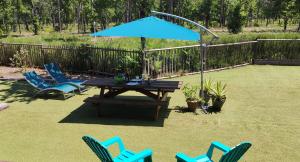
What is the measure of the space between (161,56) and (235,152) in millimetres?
9081

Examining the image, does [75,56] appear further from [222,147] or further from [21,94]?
[222,147]

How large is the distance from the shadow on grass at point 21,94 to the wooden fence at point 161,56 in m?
2.79

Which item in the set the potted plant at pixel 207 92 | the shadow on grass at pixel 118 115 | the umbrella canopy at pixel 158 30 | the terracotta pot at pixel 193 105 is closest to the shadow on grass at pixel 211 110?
the potted plant at pixel 207 92

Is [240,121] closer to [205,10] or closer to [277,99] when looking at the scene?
[277,99]

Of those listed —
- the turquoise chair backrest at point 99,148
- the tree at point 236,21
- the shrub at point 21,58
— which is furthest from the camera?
the tree at point 236,21

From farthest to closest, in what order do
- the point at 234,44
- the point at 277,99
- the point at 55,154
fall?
the point at 234,44
the point at 277,99
the point at 55,154

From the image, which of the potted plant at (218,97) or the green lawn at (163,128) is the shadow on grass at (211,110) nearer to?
the potted plant at (218,97)

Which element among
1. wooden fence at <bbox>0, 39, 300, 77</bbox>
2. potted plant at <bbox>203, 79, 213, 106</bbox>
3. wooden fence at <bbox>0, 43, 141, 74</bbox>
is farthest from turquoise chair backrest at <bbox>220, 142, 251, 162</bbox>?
wooden fence at <bbox>0, 43, 141, 74</bbox>

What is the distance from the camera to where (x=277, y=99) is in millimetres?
9828

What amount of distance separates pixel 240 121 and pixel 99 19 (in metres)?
47.7

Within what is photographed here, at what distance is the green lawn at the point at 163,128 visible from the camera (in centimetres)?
618

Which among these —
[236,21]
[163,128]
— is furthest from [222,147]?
[236,21]

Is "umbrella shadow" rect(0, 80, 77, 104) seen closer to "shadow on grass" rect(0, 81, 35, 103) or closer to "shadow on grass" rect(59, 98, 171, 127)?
"shadow on grass" rect(0, 81, 35, 103)

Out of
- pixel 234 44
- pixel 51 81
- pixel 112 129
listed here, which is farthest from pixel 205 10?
pixel 112 129
